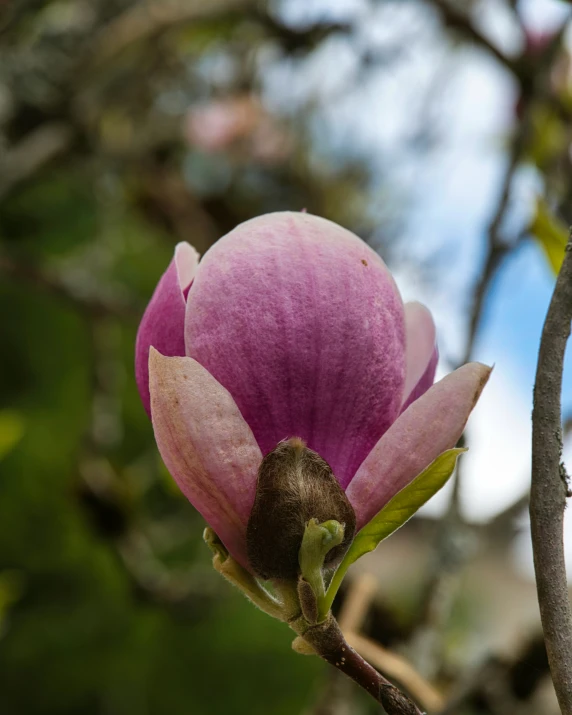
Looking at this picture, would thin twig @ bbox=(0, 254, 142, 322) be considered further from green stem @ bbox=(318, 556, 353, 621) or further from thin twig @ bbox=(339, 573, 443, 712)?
green stem @ bbox=(318, 556, 353, 621)

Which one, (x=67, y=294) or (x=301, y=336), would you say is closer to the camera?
(x=301, y=336)

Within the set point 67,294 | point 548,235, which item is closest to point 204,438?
point 548,235

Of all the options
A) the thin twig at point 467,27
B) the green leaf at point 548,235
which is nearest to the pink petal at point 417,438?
the green leaf at point 548,235

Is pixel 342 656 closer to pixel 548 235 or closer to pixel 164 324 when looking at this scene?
pixel 164 324

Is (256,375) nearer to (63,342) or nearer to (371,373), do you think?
(371,373)

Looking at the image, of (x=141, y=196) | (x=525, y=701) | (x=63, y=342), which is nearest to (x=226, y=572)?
(x=525, y=701)

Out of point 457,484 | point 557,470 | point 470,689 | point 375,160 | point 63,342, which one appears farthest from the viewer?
point 375,160
